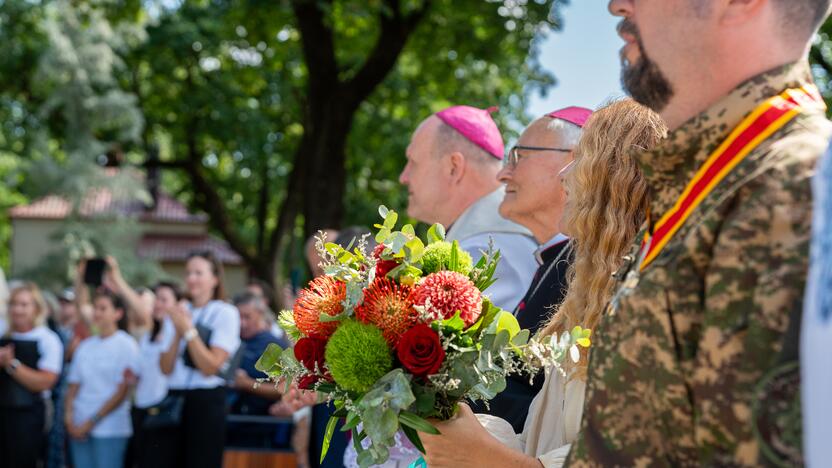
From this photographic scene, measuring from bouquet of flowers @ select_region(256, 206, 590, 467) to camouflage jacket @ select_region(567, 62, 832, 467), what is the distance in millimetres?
680

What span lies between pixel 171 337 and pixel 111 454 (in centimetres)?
182

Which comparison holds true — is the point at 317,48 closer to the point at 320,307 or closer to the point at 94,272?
the point at 94,272

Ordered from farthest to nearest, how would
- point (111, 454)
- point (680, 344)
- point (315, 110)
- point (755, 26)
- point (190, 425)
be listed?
point (315, 110) < point (111, 454) < point (190, 425) < point (755, 26) < point (680, 344)

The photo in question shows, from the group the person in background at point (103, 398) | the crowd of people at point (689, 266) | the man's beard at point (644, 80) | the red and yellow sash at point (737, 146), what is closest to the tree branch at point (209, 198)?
the person in background at point (103, 398)

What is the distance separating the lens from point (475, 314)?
7.52ft

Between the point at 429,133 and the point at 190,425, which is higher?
the point at 429,133

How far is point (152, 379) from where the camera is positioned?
836 cm

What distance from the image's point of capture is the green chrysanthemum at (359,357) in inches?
85.8

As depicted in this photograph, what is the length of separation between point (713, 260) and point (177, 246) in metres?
46.0

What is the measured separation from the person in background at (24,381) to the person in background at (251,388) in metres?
1.90

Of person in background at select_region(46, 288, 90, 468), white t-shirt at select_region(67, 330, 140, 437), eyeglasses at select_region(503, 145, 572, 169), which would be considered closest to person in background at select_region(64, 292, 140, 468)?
white t-shirt at select_region(67, 330, 140, 437)

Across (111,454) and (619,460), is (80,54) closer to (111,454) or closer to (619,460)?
(111,454)

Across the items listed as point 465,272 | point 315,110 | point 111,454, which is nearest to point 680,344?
A: point 465,272

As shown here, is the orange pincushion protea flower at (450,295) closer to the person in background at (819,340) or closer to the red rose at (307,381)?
the red rose at (307,381)
